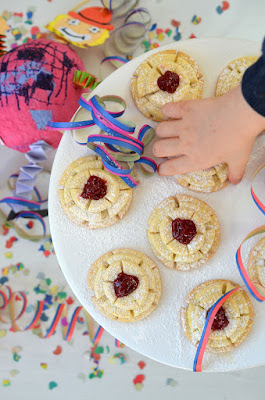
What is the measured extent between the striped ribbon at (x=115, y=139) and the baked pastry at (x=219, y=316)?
1.07ft

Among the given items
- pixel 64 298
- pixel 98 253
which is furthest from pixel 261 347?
pixel 64 298

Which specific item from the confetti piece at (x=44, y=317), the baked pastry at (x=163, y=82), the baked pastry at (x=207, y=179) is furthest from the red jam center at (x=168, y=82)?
the confetti piece at (x=44, y=317)

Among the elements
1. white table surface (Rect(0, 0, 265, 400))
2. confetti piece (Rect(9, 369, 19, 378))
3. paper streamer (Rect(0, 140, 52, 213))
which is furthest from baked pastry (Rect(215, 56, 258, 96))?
confetti piece (Rect(9, 369, 19, 378))

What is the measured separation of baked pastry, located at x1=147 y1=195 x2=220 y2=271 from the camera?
96 centimetres

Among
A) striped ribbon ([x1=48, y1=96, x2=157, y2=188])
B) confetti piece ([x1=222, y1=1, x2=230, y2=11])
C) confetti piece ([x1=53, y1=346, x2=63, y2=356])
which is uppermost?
confetti piece ([x1=222, y1=1, x2=230, y2=11])

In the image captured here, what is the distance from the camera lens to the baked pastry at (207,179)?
99cm

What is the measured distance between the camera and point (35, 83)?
1.17 meters

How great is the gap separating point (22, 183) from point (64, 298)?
1.48 feet

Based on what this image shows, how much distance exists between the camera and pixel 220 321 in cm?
95

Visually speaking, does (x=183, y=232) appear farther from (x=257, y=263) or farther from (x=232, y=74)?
(x=232, y=74)

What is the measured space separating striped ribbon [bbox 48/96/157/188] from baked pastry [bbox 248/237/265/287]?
326 mm

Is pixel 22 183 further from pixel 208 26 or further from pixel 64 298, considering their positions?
pixel 208 26

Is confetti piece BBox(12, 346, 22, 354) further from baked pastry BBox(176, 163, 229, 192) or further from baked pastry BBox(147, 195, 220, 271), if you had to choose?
baked pastry BBox(176, 163, 229, 192)

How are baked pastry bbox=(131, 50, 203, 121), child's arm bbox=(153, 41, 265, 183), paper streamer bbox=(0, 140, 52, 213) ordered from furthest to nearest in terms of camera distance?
1. paper streamer bbox=(0, 140, 52, 213)
2. baked pastry bbox=(131, 50, 203, 121)
3. child's arm bbox=(153, 41, 265, 183)
